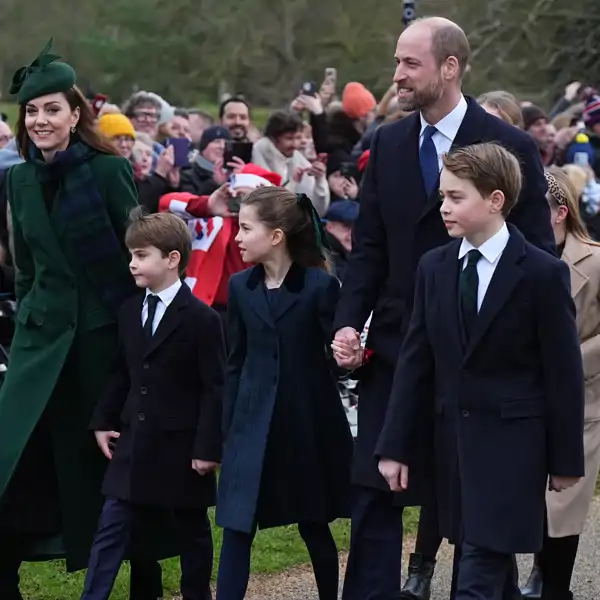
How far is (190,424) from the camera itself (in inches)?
206

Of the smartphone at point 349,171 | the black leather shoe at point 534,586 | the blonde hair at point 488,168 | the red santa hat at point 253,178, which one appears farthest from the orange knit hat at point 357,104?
the blonde hair at point 488,168

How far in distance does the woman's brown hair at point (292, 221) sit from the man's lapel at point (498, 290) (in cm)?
105

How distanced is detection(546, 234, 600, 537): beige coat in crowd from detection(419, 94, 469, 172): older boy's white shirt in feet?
3.51

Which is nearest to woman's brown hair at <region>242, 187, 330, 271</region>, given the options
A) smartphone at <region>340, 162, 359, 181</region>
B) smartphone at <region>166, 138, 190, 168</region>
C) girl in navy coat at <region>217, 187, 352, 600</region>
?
girl in navy coat at <region>217, 187, 352, 600</region>

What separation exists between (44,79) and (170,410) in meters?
1.23

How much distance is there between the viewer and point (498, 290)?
445 centimetres

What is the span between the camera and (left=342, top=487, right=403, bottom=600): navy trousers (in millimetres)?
5055

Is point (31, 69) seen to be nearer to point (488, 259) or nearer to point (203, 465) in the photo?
point (203, 465)

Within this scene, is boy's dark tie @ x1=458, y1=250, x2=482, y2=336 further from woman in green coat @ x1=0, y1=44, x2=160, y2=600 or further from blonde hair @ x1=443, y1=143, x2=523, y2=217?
woman in green coat @ x1=0, y1=44, x2=160, y2=600

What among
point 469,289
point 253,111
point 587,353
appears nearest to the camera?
point 469,289

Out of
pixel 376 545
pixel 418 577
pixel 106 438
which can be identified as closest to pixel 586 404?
pixel 418 577

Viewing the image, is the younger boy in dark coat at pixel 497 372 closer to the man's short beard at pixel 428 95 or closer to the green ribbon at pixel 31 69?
the man's short beard at pixel 428 95

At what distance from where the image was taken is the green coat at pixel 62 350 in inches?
209

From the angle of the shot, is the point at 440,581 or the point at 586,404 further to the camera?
the point at 440,581
